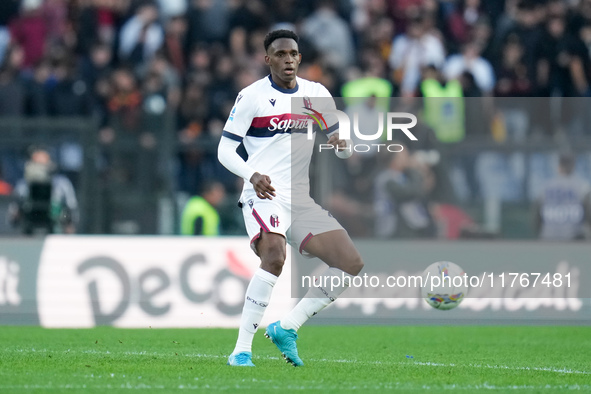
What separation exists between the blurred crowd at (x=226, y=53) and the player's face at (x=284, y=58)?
6082 millimetres

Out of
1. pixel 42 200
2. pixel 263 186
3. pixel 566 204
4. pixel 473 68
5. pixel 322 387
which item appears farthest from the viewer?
pixel 473 68

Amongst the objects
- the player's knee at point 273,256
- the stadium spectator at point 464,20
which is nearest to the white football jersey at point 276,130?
the player's knee at point 273,256

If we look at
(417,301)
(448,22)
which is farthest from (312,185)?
(448,22)

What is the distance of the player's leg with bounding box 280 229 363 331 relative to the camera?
719 cm

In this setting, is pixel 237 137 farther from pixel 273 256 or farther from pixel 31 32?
pixel 31 32

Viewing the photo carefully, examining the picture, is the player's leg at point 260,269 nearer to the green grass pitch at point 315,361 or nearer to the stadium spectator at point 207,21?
the green grass pitch at point 315,361

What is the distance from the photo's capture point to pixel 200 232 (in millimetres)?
12906

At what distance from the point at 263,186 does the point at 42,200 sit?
663cm

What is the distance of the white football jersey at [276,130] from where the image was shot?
725 centimetres

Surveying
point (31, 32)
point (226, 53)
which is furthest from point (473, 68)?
point (31, 32)

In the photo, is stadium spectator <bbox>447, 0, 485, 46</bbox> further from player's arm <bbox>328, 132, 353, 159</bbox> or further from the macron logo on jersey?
the macron logo on jersey

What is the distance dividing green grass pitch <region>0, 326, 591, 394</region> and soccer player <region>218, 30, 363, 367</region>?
36 centimetres

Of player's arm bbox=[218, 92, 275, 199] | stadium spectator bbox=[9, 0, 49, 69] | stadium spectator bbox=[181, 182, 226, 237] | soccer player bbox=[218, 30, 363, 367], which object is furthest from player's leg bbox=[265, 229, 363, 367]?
stadium spectator bbox=[9, 0, 49, 69]

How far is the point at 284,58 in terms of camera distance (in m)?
7.26
